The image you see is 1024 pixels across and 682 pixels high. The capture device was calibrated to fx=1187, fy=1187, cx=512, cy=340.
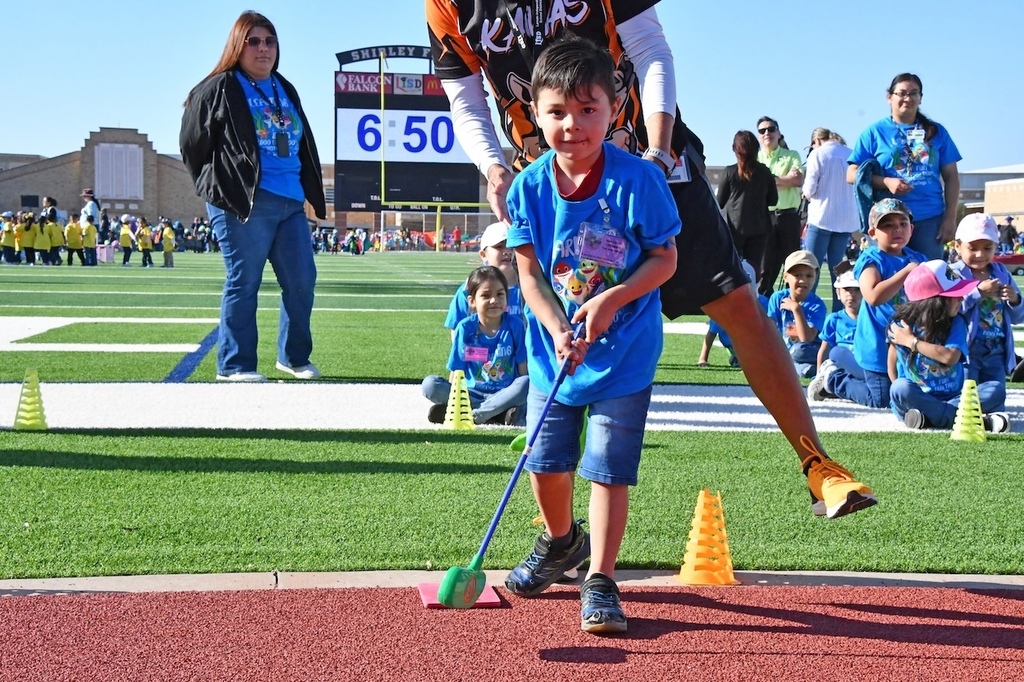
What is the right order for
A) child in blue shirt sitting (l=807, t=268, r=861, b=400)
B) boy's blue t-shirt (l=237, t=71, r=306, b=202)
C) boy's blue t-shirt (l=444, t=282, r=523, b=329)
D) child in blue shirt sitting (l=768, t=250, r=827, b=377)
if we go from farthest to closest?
child in blue shirt sitting (l=768, t=250, r=827, b=377) → child in blue shirt sitting (l=807, t=268, r=861, b=400) → boy's blue t-shirt (l=237, t=71, r=306, b=202) → boy's blue t-shirt (l=444, t=282, r=523, b=329)

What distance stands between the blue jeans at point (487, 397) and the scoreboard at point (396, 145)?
2641 cm

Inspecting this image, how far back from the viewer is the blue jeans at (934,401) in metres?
6.46

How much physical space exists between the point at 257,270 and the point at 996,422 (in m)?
4.66

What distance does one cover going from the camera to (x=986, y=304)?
693cm

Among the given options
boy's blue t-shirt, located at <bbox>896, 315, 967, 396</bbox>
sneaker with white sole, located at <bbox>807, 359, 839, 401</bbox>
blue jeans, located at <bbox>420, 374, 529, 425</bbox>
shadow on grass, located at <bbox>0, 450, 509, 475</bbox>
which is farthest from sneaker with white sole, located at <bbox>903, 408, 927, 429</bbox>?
shadow on grass, located at <bbox>0, 450, 509, 475</bbox>

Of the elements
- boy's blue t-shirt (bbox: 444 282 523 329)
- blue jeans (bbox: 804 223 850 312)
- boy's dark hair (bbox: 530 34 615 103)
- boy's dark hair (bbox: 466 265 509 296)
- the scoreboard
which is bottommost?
boy's blue t-shirt (bbox: 444 282 523 329)

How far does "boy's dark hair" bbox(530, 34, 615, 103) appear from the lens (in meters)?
3.12

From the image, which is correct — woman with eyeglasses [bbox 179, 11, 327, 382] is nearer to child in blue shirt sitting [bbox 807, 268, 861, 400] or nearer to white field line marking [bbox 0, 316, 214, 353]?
white field line marking [bbox 0, 316, 214, 353]

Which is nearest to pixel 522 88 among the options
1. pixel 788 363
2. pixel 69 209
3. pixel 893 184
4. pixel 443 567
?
pixel 788 363

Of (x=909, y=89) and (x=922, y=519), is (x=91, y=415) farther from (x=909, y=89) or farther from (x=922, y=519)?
(x=909, y=89)

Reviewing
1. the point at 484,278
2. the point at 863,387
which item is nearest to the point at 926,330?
the point at 863,387

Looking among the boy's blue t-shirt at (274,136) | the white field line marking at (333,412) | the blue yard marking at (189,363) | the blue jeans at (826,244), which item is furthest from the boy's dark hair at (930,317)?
the blue yard marking at (189,363)

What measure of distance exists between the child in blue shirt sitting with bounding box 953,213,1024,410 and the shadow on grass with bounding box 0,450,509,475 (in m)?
3.18

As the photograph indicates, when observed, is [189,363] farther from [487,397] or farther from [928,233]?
[928,233]
